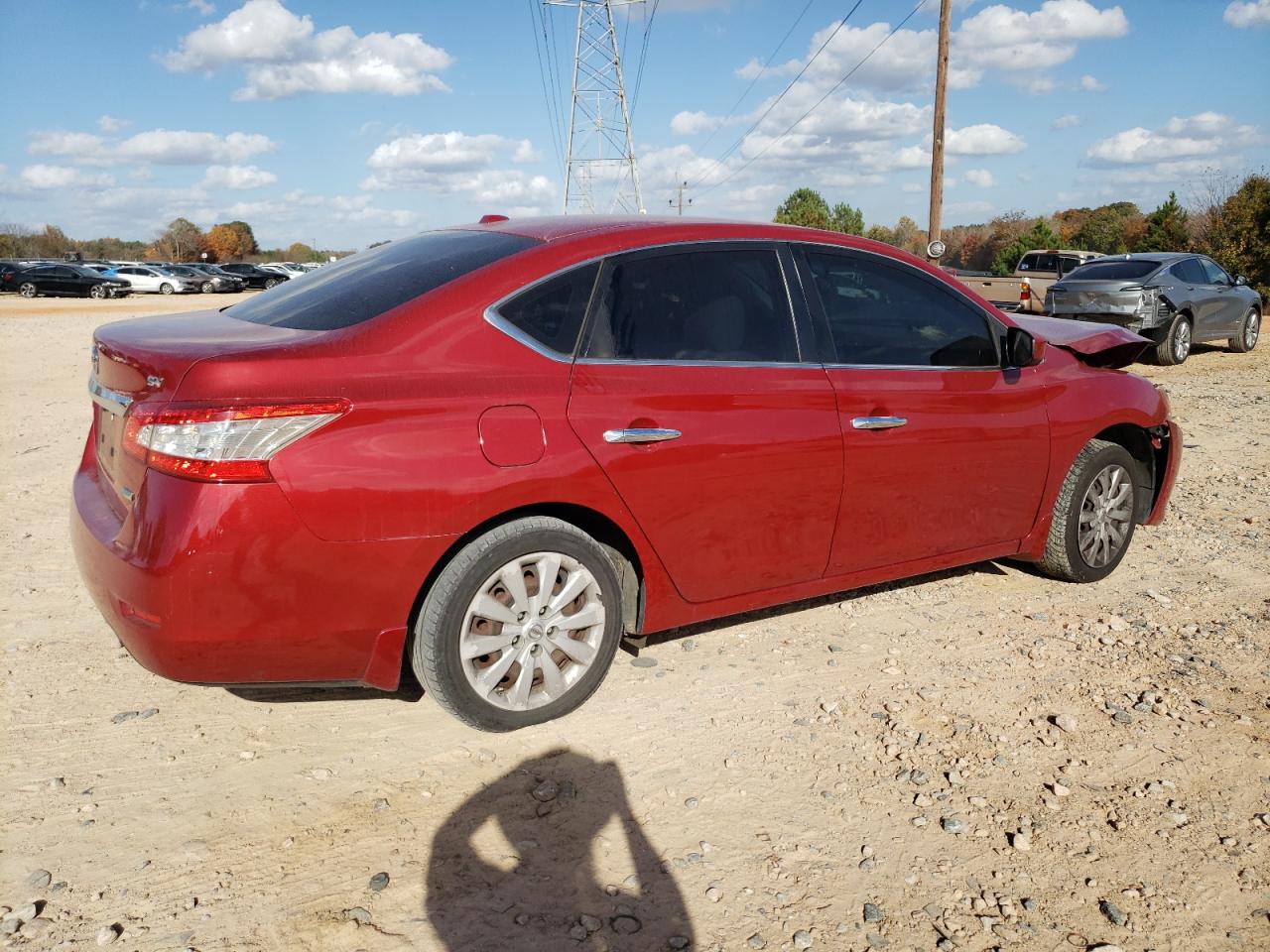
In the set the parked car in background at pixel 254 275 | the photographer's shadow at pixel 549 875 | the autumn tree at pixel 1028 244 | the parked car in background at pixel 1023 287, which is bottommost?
the photographer's shadow at pixel 549 875

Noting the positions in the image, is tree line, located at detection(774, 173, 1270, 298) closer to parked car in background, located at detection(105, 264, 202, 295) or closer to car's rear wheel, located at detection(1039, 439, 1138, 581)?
car's rear wheel, located at detection(1039, 439, 1138, 581)

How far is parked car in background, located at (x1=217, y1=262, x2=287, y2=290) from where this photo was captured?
5219 centimetres

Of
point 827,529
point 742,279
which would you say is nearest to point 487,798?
point 827,529

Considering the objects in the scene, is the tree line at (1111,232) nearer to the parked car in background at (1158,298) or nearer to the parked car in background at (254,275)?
the parked car in background at (1158,298)

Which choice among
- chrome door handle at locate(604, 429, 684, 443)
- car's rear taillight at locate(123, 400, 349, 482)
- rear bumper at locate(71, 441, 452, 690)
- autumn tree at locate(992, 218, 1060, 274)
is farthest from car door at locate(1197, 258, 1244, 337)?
autumn tree at locate(992, 218, 1060, 274)

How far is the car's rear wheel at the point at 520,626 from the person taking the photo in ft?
10.1

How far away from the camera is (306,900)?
2.51 m

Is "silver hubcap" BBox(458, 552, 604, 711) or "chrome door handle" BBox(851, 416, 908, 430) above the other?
"chrome door handle" BBox(851, 416, 908, 430)

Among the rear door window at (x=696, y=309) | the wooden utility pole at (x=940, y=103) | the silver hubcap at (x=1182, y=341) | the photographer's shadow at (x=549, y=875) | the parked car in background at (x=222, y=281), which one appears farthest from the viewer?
the parked car in background at (x=222, y=281)

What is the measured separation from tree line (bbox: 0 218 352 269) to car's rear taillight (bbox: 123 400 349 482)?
88160mm

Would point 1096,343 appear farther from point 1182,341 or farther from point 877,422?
point 1182,341

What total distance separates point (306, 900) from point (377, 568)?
2.98ft

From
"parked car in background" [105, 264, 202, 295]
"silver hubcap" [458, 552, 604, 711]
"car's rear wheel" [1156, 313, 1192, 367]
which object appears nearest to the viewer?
"silver hubcap" [458, 552, 604, 711]

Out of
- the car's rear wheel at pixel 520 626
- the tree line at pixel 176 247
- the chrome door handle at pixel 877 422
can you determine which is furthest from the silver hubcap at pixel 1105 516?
the tree line at pixel 176 247
